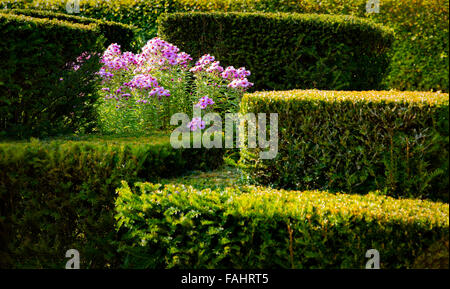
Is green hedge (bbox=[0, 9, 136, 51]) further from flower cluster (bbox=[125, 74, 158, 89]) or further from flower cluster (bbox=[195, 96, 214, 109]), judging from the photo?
flower cluster (bbox=[195, 96, 214, 109])

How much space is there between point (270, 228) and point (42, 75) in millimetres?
3424

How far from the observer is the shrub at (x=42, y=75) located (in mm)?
5082

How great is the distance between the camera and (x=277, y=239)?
3572mm

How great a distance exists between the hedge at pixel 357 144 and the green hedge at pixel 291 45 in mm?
3386

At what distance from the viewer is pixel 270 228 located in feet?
11.6

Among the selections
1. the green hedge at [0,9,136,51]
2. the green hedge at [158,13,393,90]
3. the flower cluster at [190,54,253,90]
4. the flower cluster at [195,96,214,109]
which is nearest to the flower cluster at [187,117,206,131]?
the flower cluster at [195,96,214,109]

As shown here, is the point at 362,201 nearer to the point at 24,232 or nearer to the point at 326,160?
the point at 326,160

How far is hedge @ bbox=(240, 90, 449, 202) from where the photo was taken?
3.82 metres

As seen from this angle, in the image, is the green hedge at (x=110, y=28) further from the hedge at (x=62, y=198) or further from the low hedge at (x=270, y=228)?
the low hedge at (x=270, y=228)

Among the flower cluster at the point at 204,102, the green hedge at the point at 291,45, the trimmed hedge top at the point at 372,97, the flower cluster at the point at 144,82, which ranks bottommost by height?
the flower cluster at the point at 204,102

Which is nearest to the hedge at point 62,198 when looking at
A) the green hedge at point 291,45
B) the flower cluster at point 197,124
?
the flower cluster at point 197,124

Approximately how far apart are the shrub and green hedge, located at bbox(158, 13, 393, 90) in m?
2.77

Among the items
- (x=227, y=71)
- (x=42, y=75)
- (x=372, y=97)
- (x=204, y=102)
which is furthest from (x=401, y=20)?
(x=42, y=75)
